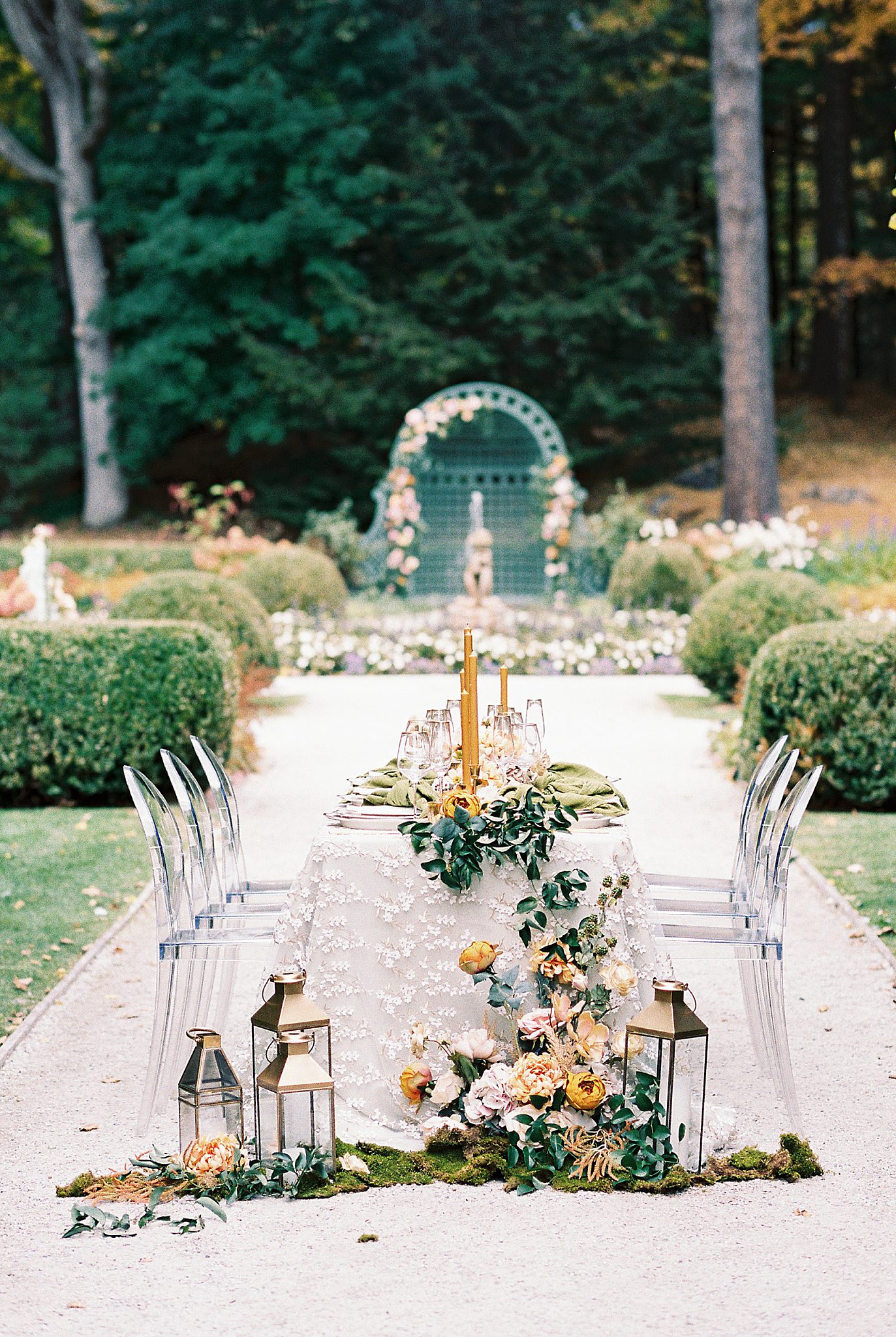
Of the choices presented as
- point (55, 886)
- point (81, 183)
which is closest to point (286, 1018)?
point (55, 886)

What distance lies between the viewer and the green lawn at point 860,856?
556 centimetres

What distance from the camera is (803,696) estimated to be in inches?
281

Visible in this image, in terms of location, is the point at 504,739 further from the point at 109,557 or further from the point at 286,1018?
the point at 109,557

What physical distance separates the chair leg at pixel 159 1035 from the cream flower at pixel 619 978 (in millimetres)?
1116

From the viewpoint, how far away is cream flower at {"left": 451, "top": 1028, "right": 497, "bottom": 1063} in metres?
3.44

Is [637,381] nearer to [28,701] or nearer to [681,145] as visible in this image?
[681,145]

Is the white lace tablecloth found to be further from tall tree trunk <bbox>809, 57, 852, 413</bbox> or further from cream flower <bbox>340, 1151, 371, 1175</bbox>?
tall tree trunk <bbox>809, 57, 852, 413</bbox>

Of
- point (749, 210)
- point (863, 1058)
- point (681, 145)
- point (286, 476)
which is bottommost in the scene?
point (863, 1058)

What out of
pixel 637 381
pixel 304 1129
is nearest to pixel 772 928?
pixel 304 1129

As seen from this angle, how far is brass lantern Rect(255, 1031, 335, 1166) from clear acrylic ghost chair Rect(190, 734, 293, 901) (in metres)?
1.00

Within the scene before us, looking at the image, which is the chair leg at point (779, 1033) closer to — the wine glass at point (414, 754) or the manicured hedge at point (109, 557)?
the wine glass at point (414, 754)

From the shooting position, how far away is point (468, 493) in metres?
18.7

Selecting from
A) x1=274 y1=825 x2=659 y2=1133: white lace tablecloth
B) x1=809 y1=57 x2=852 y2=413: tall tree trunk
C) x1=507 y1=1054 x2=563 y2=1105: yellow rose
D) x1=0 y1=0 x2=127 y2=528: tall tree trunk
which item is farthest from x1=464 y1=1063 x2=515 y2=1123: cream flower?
x1=809 y1=57 x2=852 y2=413: tall tree trunk

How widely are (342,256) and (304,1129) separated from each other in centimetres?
2047
